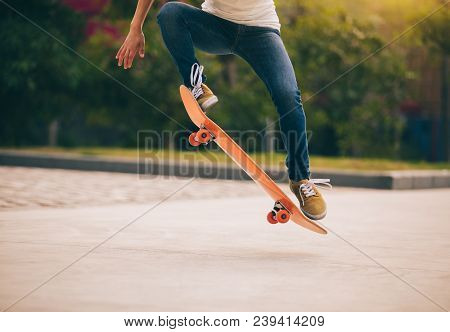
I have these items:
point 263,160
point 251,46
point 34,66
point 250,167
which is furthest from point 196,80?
point 34,66

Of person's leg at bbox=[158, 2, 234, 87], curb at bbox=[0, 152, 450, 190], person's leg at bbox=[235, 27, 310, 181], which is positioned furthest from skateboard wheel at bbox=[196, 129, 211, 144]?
curb at bbox=[0, 152, 450, 190]

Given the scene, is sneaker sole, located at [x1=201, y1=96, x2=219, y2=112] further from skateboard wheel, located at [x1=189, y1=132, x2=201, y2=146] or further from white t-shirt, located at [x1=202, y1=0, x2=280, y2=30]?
white t-shirt, located at [x1=202, y1=0, x2=280, y2=30]

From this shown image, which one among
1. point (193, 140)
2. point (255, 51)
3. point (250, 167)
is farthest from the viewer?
point (193, 140)

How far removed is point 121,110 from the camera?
66.3 feet

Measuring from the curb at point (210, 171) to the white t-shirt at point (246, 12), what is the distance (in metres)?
6.24

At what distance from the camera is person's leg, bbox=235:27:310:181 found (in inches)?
254

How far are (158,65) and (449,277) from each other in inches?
567

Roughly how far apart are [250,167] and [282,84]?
2.23ft

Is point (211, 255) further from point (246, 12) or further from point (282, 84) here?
point (246, 12)

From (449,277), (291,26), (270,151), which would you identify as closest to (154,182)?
(270,151)

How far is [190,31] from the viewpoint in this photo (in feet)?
22.3

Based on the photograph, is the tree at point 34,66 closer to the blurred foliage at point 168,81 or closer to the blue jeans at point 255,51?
the blurred foliage at point 168,81

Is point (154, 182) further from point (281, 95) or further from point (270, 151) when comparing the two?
point (281, 95)

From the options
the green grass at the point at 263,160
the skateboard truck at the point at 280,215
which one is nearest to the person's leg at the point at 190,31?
the skateboard truck at the point at 280,215
